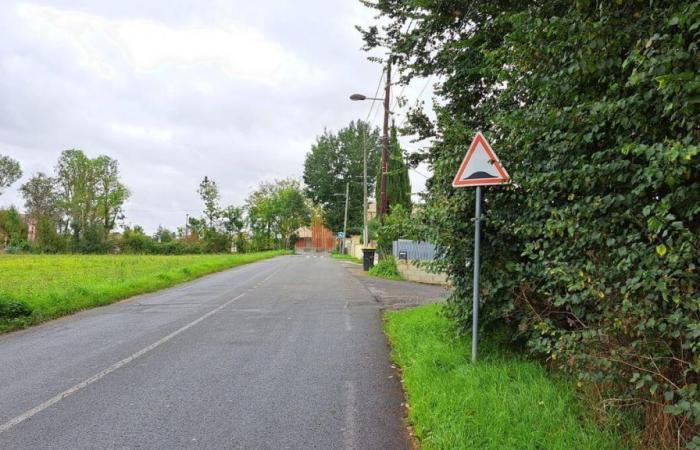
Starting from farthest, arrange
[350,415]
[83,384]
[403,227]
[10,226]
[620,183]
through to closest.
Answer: [10,226] < [403,227] < [83,384] < [350,415] < [620,183]

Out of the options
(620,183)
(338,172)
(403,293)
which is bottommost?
(403,293)

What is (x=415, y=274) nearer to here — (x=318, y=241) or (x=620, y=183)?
(x=620, y=183)

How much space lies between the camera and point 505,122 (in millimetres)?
4188

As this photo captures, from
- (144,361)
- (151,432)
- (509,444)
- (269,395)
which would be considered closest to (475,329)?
(509,444)

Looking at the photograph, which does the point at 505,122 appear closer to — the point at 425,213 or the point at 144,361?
the point at 425,213

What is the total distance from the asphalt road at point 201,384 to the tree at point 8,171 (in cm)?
7201

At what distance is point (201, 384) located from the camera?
18.0 feet

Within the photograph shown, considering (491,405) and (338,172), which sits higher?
(338,172)

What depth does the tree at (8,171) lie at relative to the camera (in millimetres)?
67056

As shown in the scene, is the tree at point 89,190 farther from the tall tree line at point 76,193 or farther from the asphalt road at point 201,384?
the asphalt road at point 201,384

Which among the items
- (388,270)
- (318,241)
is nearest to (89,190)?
(318,241)

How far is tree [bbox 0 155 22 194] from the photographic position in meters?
67.1

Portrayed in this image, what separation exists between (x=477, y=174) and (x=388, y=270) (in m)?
17.4

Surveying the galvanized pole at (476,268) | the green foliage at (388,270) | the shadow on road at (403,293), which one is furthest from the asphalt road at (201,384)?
the green foliage at (388,270)
